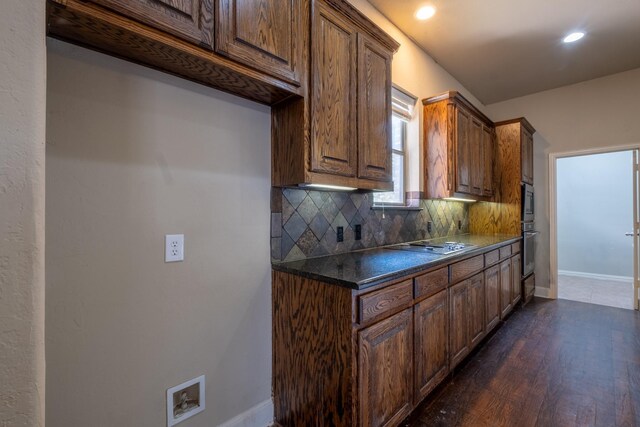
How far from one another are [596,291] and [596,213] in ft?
4.97

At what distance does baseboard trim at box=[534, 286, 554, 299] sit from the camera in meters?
4.11

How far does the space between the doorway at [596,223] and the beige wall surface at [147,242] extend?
4.96 meters

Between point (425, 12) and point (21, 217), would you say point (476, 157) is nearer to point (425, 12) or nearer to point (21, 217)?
point (425, 12)

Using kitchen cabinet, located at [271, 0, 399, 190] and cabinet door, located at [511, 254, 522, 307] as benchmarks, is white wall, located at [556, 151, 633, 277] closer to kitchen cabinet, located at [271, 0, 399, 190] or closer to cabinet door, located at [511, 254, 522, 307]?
cabinet door, located at [511, 254, 522, 307]

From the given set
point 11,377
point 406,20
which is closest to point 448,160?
point 406,20

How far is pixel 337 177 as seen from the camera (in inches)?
67.5

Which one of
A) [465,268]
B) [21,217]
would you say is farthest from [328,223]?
[21,217]

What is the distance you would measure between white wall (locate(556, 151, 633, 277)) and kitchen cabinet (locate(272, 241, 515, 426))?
450 centimetres

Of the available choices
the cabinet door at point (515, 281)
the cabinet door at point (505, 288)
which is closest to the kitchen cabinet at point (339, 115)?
the cabinet door at point (505, 288)

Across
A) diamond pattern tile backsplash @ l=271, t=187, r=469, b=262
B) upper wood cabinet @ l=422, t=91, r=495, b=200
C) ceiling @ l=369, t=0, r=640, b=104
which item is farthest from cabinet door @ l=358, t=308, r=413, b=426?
ceiling @ l=369, t=0, r=640, b=104

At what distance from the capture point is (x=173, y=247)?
1347 mm

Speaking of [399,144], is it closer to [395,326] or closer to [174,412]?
[395,326]

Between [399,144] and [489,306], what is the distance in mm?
1714

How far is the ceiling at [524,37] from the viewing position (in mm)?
2432
